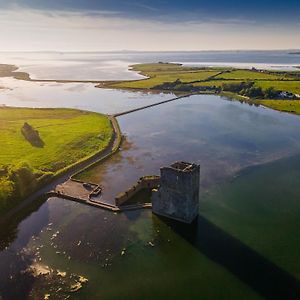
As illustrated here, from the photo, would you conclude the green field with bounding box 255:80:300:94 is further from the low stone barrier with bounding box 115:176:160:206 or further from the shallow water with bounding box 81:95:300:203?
the low stone barrier with bounding box 115:176:160:206

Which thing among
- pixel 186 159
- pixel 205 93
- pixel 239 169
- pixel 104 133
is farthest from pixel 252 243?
pixel 205 93

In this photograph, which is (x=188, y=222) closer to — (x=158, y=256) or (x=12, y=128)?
(x=158, y=256)

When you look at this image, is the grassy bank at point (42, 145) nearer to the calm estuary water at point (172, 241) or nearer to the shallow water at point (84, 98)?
the calm estuary water at point (172, 241)

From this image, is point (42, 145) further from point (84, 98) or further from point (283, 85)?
point (283, 85)

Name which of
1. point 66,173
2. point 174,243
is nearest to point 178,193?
point 174,243

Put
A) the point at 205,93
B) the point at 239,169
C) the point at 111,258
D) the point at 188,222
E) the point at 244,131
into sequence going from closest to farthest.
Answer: the point at 111,258 → the point at 188,222 → the point at 239,169 → the point at 244,131 → the point at 205,93

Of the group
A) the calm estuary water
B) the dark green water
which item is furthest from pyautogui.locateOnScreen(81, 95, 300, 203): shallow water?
the dark green water

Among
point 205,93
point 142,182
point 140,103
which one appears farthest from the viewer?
point 205,93
